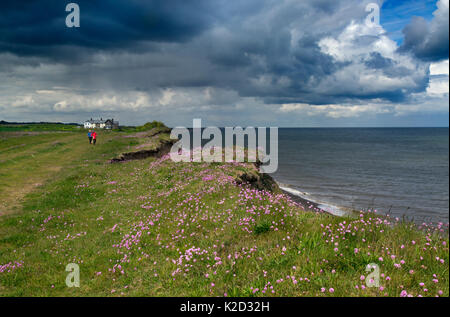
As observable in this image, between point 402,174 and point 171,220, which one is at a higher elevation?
point 171,220

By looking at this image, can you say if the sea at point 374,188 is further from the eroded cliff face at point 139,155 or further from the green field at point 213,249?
the eroded cliff face at point 139,155

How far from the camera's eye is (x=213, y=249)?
738 centimetres

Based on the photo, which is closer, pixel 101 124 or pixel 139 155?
pixel 139 155

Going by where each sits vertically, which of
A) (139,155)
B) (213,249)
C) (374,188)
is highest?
(139,155)

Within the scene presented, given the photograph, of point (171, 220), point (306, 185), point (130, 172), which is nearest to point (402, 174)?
point (306, 185)

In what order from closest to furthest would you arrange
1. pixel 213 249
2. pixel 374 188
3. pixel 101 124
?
pixel 213 249, pixel 374 188, pixel 101 124

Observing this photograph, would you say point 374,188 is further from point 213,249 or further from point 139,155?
point 213,249

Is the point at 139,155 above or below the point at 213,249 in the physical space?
above

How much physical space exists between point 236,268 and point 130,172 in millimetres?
18876

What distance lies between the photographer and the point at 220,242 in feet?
→ 25.5

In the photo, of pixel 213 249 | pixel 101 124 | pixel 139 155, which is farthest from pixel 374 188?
pixel 101 124

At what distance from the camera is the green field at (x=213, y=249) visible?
5539mm

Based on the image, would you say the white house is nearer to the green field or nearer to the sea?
the sea
